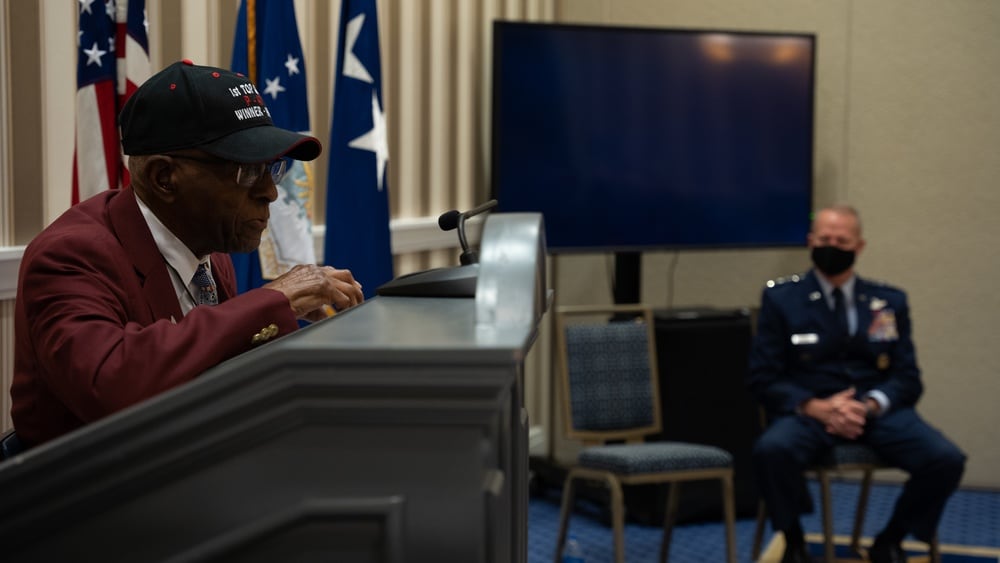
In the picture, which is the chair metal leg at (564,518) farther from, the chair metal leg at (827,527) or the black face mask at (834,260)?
the black face mask at (834,260)

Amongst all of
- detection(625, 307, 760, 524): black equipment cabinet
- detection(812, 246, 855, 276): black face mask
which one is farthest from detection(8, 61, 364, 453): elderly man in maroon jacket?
detection(625, 307, 760, 524): black equipment cabinet

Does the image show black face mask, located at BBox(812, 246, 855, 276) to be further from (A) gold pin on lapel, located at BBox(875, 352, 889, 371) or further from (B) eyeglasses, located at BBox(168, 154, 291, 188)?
(B) eyeglasses, located at BBox(168, 154, 291, 188)

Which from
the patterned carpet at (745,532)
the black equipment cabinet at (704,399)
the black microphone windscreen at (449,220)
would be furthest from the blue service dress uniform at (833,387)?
the black microphone windscreen at (449,220)

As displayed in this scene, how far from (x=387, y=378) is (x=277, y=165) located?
0.87m

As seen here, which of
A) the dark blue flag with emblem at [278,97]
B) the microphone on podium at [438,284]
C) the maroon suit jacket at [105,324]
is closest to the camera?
the maroon suit jacket at [105,324]

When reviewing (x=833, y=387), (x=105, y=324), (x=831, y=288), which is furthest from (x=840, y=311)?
A: (x=105, y=324)

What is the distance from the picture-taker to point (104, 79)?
9.32 ft

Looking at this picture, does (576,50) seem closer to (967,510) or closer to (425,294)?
(967,510)

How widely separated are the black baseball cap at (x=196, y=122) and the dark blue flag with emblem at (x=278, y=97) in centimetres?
167

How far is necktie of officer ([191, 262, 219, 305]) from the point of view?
1.90 m

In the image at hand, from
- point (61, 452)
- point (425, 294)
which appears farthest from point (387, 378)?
point (425, 294)

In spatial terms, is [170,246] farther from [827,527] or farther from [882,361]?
[882,361]

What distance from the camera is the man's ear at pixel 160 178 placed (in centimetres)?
178

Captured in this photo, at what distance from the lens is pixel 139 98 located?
175cm
